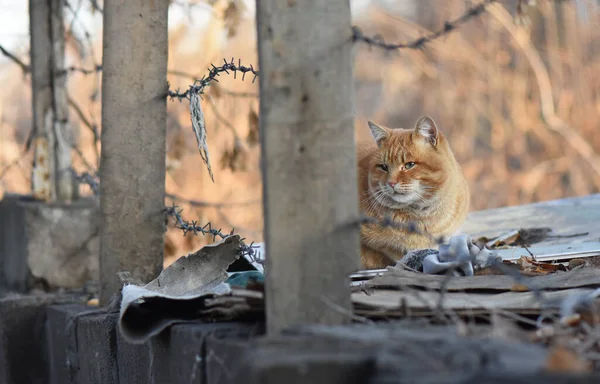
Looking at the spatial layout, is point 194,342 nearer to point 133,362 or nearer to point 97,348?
point 133,362

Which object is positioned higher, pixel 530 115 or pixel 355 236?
pixel 530 115

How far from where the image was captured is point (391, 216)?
3.79 m

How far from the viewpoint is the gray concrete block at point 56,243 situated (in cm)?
459

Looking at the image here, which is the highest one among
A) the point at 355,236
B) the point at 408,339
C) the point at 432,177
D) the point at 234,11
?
the point at 234,11

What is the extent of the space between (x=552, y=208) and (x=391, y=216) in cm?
142

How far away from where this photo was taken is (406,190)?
374 centimetres

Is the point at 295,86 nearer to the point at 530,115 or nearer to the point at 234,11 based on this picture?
the point at 234,11

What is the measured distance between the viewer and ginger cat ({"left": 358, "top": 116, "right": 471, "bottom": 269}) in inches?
146

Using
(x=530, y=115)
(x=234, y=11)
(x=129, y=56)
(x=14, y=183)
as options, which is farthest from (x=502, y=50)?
(x=129, y=56)

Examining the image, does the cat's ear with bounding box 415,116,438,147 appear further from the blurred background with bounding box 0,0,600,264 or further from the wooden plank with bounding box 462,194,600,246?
the blurred background with bounding box 0,0,600,264

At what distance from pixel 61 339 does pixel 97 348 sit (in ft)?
2.25

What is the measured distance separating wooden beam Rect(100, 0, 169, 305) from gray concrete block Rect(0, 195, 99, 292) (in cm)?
140

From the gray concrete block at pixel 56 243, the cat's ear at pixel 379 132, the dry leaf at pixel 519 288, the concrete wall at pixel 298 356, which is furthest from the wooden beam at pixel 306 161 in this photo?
the gray concrete block at pixel 56 243

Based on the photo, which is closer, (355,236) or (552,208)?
(355,236)
